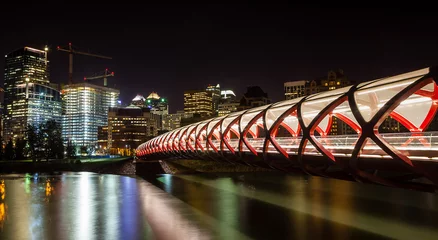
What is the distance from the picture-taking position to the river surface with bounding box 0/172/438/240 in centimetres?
2234

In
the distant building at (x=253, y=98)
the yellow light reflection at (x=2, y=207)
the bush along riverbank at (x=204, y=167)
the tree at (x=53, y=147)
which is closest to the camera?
the yellow light reflection at (x=2, y=207)

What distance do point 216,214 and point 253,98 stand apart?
13744cm

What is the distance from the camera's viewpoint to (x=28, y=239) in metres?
21.0

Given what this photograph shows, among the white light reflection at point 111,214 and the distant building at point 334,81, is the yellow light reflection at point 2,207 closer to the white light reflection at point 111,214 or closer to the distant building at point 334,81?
the white light reflection at point 111,214

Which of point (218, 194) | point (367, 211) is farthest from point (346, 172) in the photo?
point (218, 194)

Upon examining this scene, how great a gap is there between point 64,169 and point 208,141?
60.3 meters

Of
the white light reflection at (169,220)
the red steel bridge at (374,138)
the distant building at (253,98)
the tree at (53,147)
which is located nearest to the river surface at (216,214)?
the white light reflection at (169,220)

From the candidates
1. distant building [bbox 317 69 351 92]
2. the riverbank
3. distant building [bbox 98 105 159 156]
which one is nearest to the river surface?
the riverbank

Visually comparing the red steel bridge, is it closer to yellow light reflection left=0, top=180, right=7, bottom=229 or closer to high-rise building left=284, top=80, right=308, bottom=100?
yellow light reflection left=0, top=180, right=7, bottom=229

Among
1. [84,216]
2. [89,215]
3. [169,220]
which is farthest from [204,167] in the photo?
[169,220]

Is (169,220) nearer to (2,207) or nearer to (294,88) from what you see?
(2,207)

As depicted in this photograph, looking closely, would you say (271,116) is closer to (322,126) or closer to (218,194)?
(322,126)

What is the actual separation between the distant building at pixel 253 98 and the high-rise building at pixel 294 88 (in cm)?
1060

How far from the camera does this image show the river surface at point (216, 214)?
2234 centimetres
